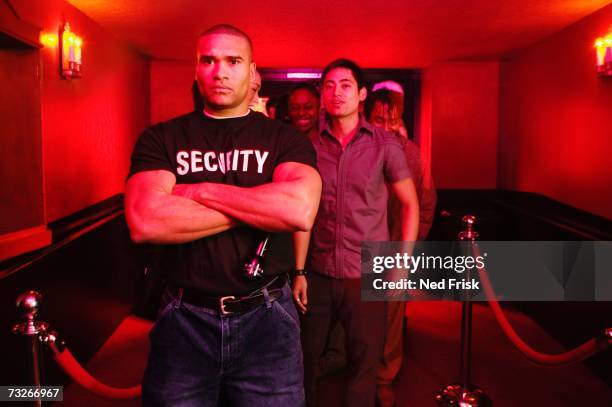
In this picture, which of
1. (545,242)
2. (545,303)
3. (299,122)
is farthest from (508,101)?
(299,122)

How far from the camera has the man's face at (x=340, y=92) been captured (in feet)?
8.05

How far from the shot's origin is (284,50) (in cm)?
624

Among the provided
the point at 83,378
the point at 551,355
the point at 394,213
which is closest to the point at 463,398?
the point at 551,355

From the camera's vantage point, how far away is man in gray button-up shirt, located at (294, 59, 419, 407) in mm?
2340

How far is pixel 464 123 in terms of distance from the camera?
279 inches

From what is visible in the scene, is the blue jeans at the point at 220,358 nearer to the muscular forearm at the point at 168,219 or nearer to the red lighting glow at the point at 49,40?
the muscular forearm at the point at 168,219

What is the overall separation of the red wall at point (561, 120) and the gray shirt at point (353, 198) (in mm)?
2779

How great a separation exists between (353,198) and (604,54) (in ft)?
9.88

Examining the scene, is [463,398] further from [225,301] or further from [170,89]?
[170,89]

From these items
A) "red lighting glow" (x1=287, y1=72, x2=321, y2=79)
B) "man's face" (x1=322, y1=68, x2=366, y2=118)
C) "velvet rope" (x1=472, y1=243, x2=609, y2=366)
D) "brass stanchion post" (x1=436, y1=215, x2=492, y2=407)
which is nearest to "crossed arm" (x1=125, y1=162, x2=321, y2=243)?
"man's face" (x1=322, y1=68, x2=366, y2=118)

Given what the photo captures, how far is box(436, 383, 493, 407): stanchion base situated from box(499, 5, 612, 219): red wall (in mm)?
2204

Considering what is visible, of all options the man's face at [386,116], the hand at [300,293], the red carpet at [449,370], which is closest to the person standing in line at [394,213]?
the man's face at [386,116]

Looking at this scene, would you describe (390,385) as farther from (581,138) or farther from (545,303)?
(581,138)

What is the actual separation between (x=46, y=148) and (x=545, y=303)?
4092 mm
